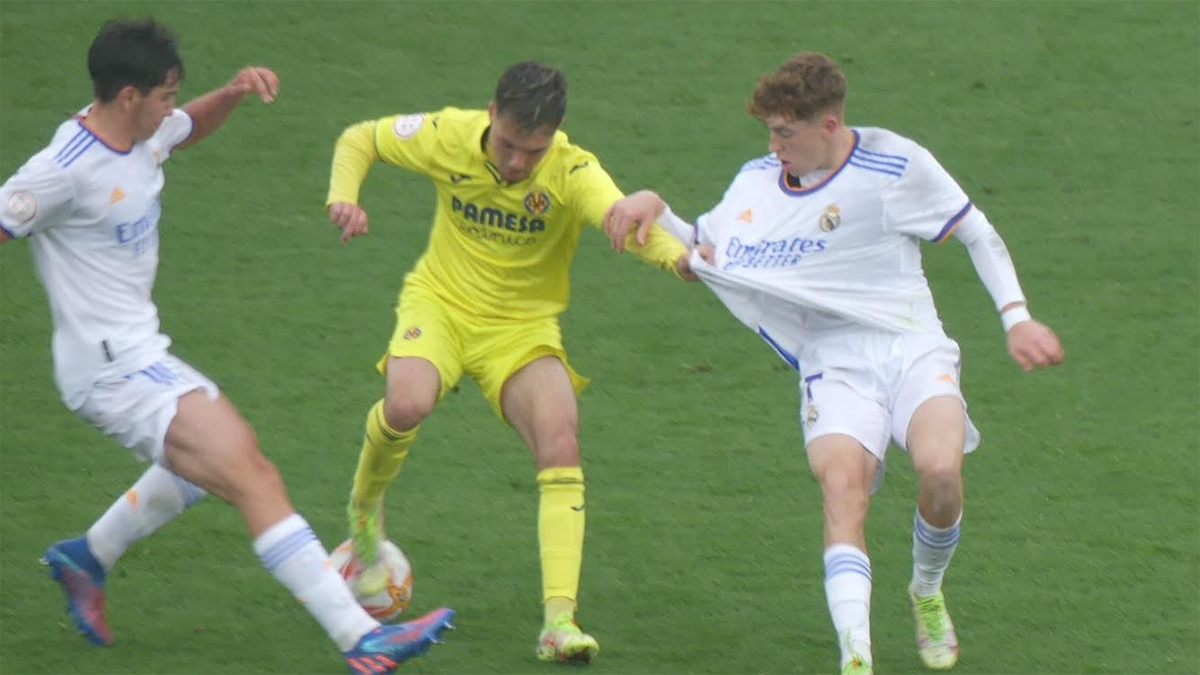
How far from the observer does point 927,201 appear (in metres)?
5.61

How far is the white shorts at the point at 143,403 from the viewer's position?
537 cm

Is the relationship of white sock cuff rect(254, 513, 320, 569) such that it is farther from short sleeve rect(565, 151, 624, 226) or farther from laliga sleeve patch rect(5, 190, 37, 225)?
short sleeve rect(565, 151, 624, 226)

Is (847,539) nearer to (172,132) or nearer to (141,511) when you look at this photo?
(141,511)

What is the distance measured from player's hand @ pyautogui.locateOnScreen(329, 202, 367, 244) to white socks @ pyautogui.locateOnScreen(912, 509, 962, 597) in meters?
1.80

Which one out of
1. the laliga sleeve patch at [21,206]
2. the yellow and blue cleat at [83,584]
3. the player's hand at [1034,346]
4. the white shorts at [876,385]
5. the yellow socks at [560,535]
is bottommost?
the yellow and blue cleat at [83,584]

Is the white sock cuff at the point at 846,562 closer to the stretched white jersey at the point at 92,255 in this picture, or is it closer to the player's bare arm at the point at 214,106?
the stretched white jersey at the point at 92,255

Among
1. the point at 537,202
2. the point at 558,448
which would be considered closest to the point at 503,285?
the point at 537,202

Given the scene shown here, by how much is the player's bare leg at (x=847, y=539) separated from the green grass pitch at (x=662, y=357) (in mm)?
588

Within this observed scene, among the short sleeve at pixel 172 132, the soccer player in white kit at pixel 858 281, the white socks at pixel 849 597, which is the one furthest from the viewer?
the short sleeve at pixel 172 132

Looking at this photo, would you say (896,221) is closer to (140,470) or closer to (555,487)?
(555,487)

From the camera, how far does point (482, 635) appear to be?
597cm

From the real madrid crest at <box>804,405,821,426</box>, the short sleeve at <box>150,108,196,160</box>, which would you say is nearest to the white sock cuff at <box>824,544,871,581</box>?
the real madrid crest at <box>804,405,821,426</box>

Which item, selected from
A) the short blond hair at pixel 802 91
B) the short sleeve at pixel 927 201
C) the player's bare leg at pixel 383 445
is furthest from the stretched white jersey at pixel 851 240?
the player's bare leg at pixel 383 445

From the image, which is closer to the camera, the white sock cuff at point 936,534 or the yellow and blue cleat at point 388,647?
the yellow and blue cleat at point 388,647
